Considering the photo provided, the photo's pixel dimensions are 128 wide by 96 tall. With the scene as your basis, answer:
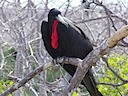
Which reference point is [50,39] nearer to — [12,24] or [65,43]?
[65,43]

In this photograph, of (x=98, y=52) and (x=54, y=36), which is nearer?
(x=98, y=52)

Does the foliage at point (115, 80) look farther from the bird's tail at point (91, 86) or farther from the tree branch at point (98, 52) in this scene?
the tree branch at point (98, 52)

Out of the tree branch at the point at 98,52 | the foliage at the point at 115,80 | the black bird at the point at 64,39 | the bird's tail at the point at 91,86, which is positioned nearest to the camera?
the tree branch at the point at 98,52

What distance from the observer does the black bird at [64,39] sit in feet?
7.68

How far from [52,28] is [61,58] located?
216mm

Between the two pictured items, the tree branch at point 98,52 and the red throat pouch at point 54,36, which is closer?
the tree branch at point 98,52

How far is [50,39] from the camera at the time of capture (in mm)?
2424

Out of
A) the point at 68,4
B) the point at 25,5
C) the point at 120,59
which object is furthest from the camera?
the point at 25,5

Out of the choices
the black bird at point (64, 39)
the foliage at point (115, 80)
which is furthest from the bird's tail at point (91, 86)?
the foliage at point (115, 80)

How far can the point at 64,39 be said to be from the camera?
2375 mm

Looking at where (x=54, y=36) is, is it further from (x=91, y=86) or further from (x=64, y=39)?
(x=91, y=86)

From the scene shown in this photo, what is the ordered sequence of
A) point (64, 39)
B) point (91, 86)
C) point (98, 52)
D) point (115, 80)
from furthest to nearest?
point (115, 80)
point (64, 39)
point (91, 86)
point (98, 52)

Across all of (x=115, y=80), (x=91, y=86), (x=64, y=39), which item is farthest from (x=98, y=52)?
(x=115, y=80)

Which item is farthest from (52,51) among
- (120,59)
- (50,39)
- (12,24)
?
(12,24)
